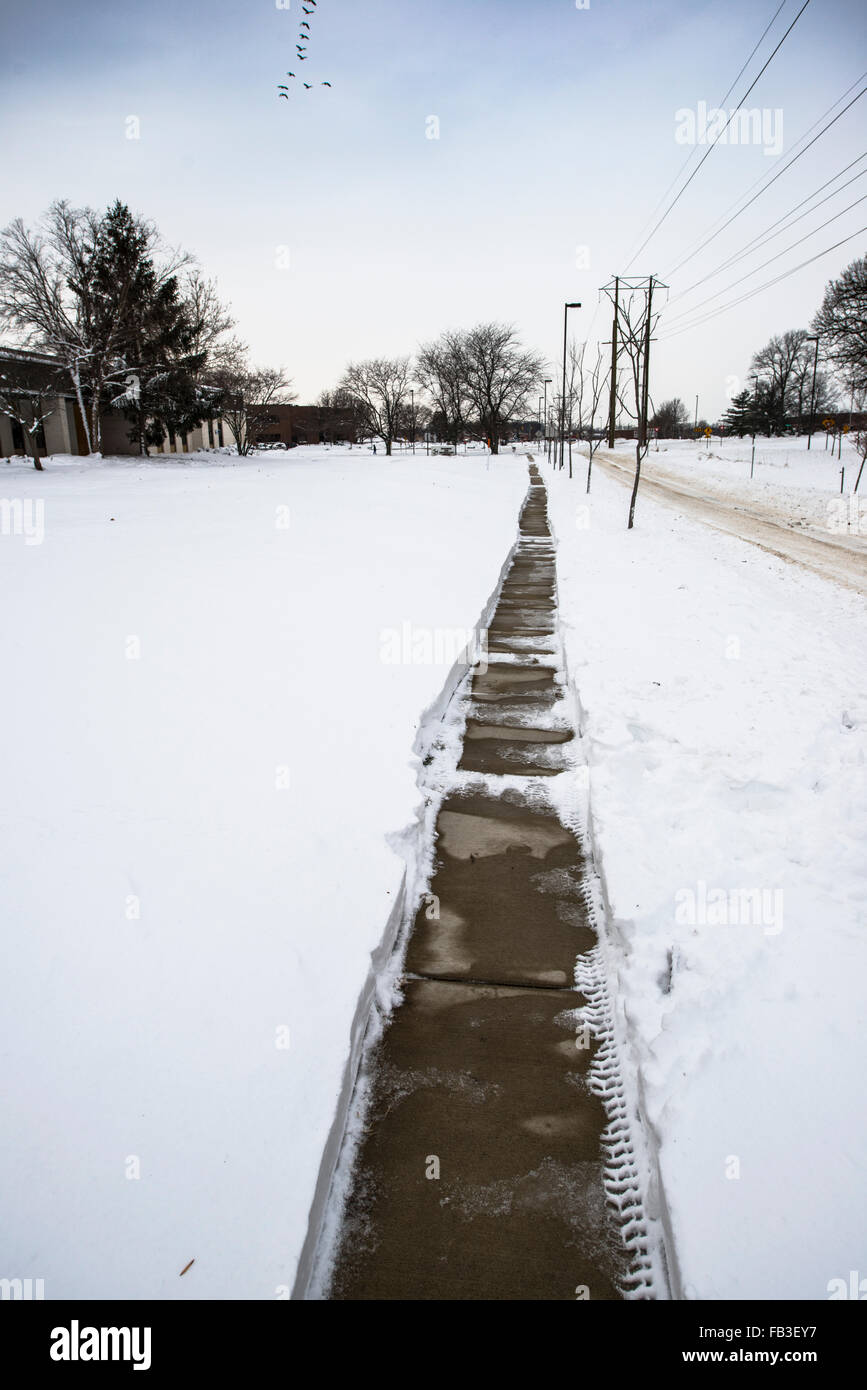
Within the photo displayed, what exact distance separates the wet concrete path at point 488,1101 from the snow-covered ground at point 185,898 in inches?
9.5

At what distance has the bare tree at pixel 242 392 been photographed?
1732 inches

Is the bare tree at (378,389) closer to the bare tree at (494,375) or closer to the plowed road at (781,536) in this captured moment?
the bare tree at (494,375)

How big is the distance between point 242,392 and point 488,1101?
159ft

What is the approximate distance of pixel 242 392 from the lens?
44969 millimetres

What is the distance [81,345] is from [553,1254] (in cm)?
3810

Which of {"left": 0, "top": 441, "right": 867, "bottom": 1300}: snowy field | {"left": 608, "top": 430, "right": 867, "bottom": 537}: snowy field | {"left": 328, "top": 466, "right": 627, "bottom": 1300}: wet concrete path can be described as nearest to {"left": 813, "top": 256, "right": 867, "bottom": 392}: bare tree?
{"left": 608, "top": 430, "right": 867, "bottom": 537}: snowy field

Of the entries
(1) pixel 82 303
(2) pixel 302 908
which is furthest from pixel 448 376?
(2) pixel 302 908

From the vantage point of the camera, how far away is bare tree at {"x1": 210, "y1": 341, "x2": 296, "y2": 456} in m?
44.0

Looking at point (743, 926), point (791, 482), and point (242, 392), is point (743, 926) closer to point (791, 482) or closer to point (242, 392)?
point (791, 482)

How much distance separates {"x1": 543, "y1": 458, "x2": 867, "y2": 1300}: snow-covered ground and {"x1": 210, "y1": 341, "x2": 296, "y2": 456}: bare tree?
134 ft

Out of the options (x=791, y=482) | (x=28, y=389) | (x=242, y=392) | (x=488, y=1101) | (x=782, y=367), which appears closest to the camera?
(x=488, y=1101)

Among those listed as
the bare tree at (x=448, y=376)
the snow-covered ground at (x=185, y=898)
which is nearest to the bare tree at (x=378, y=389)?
the bare tree at (x=448, y=376)
